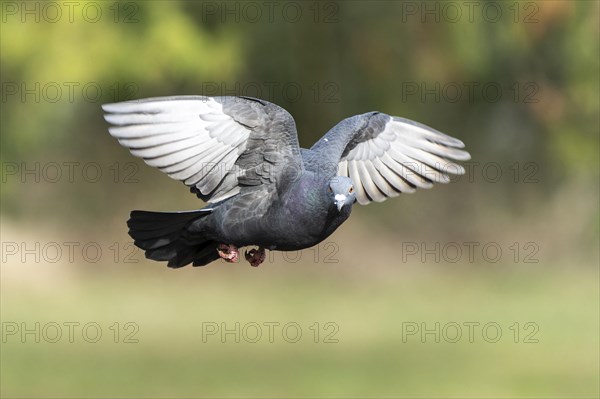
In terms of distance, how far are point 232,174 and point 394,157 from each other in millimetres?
1830

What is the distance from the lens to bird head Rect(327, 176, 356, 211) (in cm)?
691

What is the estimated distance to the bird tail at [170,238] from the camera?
795 centimetres

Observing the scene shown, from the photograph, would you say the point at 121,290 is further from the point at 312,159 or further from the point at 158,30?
the point at 312,159

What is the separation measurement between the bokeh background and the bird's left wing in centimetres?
958

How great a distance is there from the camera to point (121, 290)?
21.2 meters

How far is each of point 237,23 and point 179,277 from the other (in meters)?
5.31
